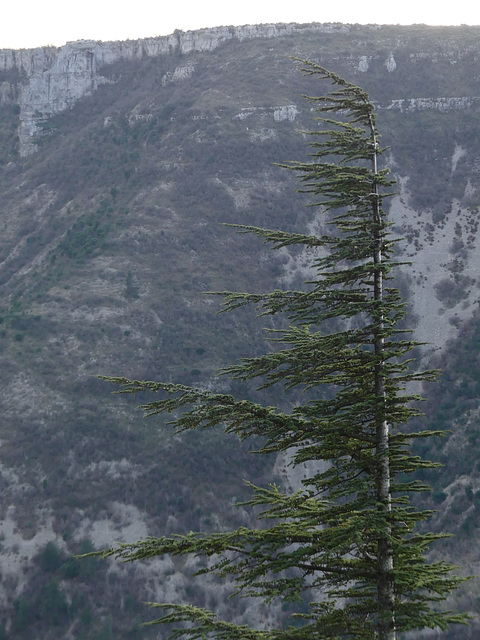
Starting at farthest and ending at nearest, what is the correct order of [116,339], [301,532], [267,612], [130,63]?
[130,63] → [116,339] → [267,612] → [301,532]

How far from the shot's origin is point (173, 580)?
51.7 metres

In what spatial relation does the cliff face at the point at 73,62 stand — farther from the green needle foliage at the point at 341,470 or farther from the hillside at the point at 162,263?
the green needle foliage at the point at 341,470

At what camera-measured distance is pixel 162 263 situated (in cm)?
8300

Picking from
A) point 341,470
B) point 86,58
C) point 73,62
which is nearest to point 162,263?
point 73,62

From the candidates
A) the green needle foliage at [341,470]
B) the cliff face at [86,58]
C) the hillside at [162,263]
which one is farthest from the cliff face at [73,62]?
the green needle foliage at [341,470]

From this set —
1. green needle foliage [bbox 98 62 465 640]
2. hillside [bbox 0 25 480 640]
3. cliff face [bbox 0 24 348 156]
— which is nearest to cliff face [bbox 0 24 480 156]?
cliff face [bbox 0 24 348 156]

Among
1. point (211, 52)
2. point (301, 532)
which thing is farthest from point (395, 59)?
point (301, 532)

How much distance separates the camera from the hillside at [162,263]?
53.6m

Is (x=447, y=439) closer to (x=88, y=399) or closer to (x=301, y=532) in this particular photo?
(x=88, y=399)

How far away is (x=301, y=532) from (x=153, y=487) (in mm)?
52653

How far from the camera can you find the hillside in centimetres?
5359

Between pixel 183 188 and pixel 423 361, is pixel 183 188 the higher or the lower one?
the higher one

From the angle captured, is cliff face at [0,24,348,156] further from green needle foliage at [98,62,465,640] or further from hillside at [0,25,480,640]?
green needle foliage at [98,62,465,640]

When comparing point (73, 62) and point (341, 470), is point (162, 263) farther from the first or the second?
point (341, 470)
